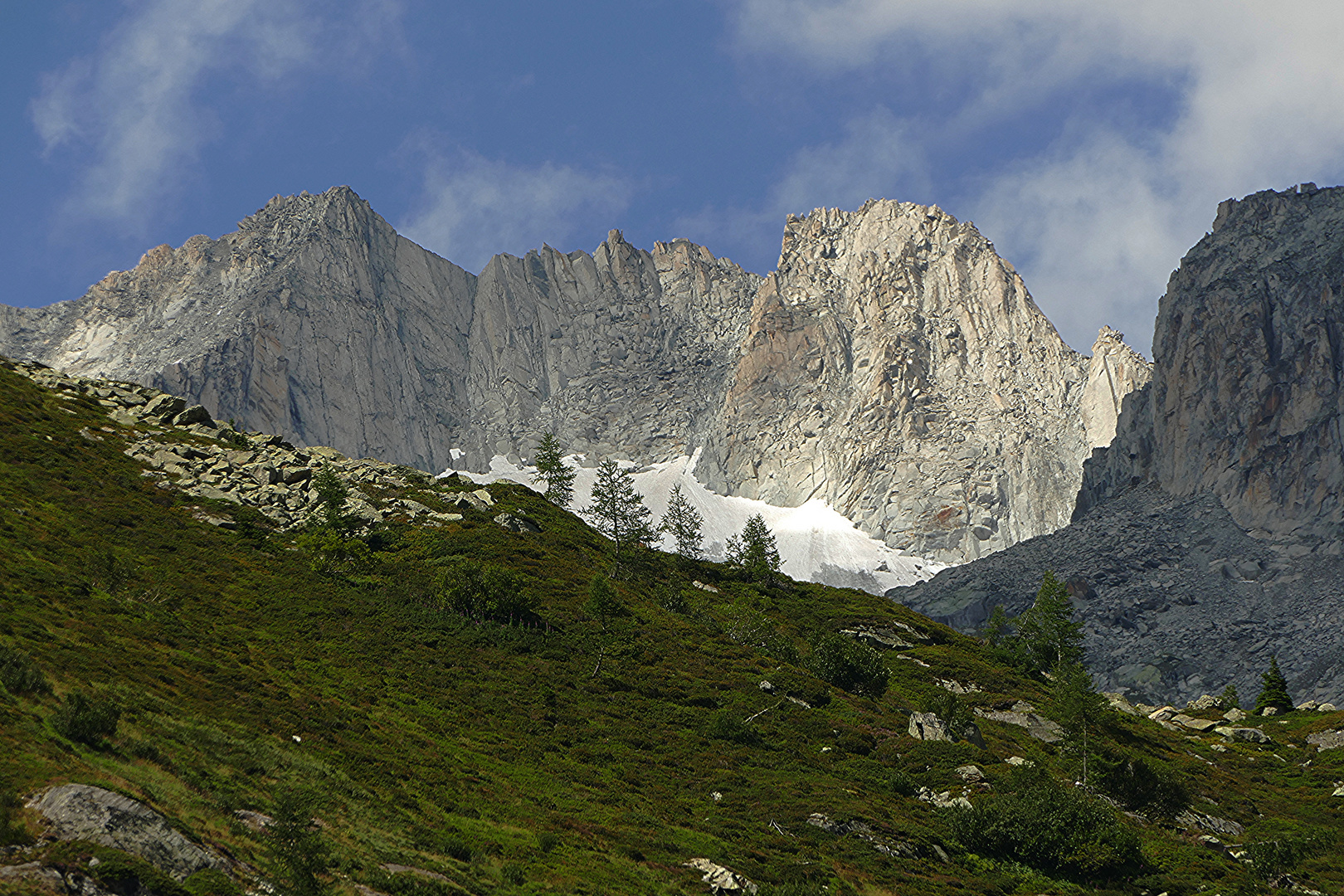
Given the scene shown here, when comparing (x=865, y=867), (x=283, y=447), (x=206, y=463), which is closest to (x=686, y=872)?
(x=865, y=867)

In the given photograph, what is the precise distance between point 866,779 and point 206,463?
213 feet

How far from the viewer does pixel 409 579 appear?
262 ft

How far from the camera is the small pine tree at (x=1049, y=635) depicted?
113938mm

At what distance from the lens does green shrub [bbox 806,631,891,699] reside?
80.4m

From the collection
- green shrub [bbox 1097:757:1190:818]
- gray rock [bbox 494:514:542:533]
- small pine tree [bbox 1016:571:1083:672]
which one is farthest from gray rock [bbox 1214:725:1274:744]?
gray rock [bbox 494:514:542:533]

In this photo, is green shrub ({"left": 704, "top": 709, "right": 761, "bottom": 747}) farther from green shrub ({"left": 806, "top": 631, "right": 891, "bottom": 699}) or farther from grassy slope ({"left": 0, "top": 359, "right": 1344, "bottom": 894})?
green shrub ({"left": 806, "top": 631, "right": 891, "bottom": 699})

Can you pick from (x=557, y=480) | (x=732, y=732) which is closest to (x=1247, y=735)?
(x=732, y=732)

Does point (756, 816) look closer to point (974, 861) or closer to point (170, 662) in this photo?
point (974, 861)

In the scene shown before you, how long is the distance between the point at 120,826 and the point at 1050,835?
131 feet

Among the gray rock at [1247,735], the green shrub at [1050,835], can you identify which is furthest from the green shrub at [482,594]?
the gray rock at [1247,735]

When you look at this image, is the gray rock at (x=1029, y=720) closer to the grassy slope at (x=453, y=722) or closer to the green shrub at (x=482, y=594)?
the grassy slope at (x=453, y=722)

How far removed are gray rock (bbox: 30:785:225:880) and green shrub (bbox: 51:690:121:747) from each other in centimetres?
531

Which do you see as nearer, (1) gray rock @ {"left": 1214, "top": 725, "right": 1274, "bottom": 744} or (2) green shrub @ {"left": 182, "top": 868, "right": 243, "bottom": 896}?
(2) green shrub @ {"left": 182, "top": 868, "right": 243, "bottom": 896}

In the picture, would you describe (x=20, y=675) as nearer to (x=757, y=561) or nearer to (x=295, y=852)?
(x=295, y=852)
